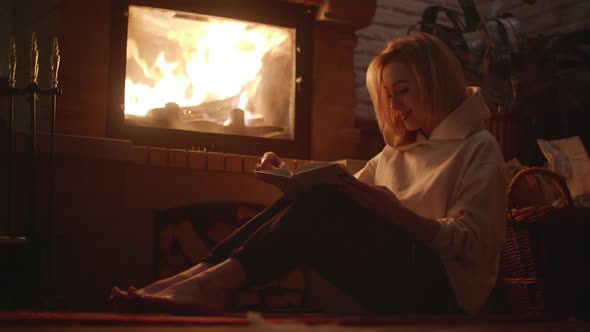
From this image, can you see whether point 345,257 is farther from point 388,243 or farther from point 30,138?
point 30,138

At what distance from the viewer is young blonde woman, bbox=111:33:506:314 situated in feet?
4.43

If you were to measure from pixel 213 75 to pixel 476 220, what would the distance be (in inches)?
50.4

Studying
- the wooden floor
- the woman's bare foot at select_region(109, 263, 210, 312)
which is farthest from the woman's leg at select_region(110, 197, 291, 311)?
the wooden floor

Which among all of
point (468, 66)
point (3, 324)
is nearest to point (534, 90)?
point (468, 66)

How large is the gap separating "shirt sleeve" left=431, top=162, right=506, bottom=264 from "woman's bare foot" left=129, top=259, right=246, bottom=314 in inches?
16.4

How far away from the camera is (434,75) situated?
1651mm

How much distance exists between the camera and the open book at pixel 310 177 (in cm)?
139

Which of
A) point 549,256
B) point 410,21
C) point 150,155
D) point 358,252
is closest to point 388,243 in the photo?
point 358,252

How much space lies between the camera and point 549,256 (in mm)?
1830

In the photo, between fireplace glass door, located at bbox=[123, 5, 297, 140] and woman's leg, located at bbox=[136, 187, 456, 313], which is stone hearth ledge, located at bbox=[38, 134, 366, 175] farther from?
woman's leg, located at bbox=[136, 187, 456, 313]

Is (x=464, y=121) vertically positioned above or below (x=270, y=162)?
above

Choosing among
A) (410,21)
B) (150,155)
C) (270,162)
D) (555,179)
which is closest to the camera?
(270,162)

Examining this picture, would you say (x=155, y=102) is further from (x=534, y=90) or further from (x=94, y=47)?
(x=534, y=90)

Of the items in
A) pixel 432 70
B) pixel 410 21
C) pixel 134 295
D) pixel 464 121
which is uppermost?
pixel 410 21
